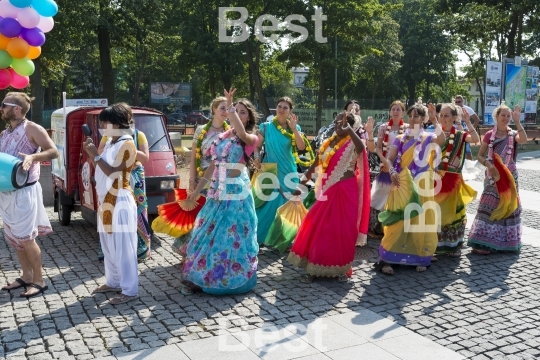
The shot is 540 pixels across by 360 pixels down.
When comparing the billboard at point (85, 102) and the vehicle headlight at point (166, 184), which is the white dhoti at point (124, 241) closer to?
the vehicle headlight at point (166, 184)

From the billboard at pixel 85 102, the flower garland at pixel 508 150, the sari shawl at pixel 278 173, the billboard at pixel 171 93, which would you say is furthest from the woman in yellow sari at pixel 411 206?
the billboard at pixel 171 93

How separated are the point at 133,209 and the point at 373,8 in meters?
26.9

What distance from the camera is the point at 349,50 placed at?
3155 centimetres

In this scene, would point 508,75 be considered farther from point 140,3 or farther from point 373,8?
point 140,3

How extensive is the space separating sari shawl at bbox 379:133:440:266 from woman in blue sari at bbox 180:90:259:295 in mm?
1801

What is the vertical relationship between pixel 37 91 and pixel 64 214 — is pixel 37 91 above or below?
above

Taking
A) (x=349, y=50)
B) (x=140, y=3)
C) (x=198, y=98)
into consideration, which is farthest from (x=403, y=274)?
(x=198, y=98)

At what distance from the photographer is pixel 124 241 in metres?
5.61

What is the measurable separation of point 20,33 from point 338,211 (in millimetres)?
4649

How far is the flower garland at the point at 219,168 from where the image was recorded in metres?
5.67

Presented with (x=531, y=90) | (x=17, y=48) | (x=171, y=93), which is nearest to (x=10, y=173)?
(x=17, y=48)

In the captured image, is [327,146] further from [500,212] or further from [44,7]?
[44,7]

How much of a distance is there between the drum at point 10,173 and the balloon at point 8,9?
2577mm

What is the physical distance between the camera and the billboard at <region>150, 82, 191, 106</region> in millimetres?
47594
